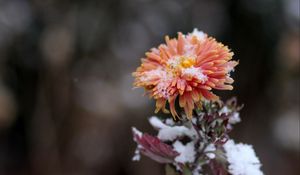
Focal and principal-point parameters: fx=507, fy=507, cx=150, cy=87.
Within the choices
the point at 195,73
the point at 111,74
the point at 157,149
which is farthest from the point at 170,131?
the point at 111,74

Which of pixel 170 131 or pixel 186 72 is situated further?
pixel 170 131

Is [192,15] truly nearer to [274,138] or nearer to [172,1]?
[172,1]

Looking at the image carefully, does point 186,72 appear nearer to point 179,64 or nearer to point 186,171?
point 179,64

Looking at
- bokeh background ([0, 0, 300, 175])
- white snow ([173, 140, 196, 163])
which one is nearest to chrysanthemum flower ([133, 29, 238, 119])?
white snow ([173, 140, 196, 163])

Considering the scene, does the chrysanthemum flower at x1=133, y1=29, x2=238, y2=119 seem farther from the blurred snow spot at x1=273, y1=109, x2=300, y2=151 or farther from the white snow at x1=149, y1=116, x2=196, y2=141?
the blurred snow spot at x1=273, y1=109, x2=300, y2=151

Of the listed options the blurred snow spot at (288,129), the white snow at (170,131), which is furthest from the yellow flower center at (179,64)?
the blurred snow spot at (288,129)

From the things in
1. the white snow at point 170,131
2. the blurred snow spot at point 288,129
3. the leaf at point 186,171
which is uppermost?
the blurred snow spot at point 288,129

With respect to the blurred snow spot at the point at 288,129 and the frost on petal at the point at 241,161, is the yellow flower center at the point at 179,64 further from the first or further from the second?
the blurred snow spot at the point at 288,129
